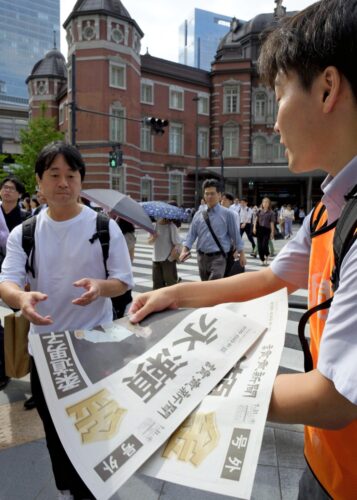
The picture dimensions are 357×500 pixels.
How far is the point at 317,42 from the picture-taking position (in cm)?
85

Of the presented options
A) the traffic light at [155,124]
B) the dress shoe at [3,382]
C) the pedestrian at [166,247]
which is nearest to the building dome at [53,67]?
the traffic light at [155,124]

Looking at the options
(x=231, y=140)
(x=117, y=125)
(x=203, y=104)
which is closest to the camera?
(x=117, y=125)

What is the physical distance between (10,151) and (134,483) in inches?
2129

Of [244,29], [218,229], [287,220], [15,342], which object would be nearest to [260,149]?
[244,29]

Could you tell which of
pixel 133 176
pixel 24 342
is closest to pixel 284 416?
pixel 24 342

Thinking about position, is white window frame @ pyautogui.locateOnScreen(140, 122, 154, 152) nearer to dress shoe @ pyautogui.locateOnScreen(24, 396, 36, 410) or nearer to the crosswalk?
the crosswalk

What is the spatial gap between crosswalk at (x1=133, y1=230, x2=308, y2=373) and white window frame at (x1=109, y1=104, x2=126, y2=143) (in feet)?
50.6

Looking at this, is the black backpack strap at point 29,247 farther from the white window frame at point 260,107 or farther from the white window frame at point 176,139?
the white window frame at point 260,107

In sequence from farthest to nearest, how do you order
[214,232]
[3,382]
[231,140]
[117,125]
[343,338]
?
[231,140] < [117,125] < [214,232] < [3,382] < [343,338]

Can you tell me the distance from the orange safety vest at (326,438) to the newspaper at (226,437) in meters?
0.22

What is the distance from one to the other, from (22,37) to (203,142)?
109m

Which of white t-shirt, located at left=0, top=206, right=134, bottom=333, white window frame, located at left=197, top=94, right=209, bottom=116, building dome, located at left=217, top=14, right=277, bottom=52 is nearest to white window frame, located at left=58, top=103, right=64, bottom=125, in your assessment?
white window frame, located at left=197, top=94, right=209, bottom=116

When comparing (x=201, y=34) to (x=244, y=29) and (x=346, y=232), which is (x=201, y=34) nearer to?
(x=244, y=29)

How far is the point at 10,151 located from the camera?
50.7 m
